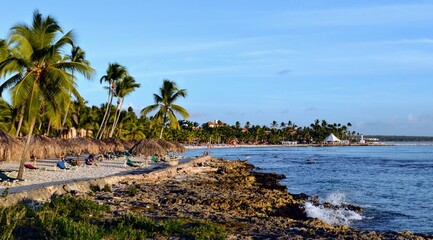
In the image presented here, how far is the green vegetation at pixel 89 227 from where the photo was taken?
335 inches

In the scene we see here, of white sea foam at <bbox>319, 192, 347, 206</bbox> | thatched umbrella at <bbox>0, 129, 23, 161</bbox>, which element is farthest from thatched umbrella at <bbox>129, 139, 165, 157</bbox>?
white sea foam at <bbox>319, 192, 347, 206</bbox>

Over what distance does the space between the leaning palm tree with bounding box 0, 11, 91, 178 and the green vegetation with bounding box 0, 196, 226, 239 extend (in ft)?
23.4

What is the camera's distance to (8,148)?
19516 mm

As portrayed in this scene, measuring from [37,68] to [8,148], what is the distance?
4.40 metres

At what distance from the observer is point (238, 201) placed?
17.3 m

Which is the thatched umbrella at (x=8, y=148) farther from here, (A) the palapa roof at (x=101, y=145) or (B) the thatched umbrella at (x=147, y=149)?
(A) the palapa roof at (x=101, y=145)

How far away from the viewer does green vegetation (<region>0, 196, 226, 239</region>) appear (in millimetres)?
8516

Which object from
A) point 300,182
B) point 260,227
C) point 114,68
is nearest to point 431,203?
point 300,182

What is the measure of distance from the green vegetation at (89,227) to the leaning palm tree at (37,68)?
7.12 metres

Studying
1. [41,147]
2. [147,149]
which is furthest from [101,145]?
[41,147]

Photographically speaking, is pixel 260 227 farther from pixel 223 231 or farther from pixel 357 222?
pixel 357 222

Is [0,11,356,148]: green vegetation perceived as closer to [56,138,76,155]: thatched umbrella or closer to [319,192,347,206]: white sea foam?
[56,138,76,155]: thatched umbrella

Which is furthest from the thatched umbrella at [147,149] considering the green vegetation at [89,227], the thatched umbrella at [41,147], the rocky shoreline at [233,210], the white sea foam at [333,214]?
the green vegetation at [89,227]

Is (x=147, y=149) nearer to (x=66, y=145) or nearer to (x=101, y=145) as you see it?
(x=66, y=145)
